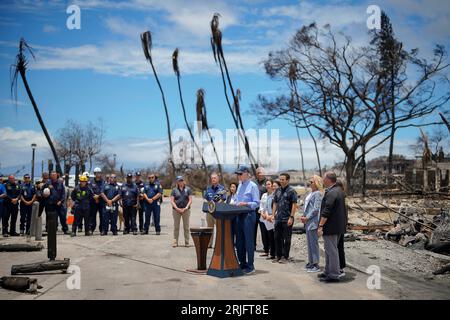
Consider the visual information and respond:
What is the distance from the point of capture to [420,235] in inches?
599

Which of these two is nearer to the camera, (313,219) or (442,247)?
(313,219)

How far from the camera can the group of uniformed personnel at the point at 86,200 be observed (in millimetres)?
17609

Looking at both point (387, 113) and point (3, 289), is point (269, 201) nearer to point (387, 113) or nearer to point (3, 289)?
point (3, 289)

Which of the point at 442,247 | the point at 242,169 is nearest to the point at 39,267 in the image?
the point at 242,169

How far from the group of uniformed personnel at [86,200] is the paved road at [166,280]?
4171mm

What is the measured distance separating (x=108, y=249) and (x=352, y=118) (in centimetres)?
2630

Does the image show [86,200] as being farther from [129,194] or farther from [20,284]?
[20,284]

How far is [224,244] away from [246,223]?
0.86m

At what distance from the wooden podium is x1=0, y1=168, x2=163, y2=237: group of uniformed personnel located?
8156 mm

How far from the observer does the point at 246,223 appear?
1076cm

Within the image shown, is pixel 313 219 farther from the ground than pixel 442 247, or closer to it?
farther from the ground

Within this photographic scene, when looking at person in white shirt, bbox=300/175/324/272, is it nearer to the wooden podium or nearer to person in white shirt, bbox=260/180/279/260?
person in white shirt, bbox=260/180/279/260

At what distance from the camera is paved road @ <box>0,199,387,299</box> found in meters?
8.38

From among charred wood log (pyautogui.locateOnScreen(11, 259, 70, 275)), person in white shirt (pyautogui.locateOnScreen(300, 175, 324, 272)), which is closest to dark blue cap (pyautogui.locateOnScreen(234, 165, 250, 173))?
person in white shirt (pyautogui.locateOnScreen(300, 175, 324, 272))
